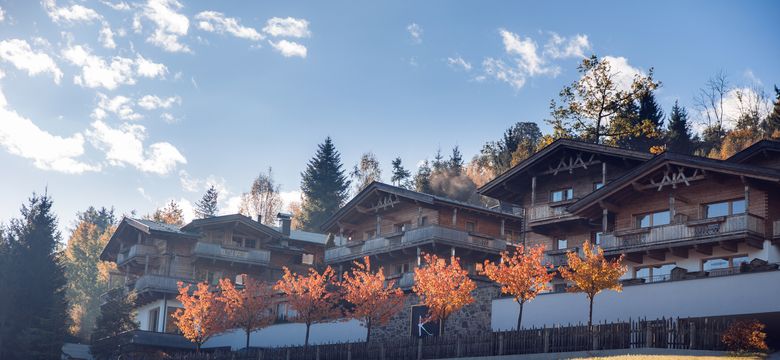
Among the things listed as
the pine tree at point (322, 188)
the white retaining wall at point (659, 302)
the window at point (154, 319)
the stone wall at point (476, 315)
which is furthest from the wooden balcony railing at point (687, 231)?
the pine tree at point (322, 188)

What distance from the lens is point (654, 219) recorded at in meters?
49.4

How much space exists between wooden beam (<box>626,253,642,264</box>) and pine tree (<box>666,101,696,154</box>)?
40666 millimetres

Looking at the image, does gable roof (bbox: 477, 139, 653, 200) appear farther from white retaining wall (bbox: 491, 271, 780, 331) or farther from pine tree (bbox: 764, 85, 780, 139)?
pine tree (bbox: 764, 85, 780, 139)

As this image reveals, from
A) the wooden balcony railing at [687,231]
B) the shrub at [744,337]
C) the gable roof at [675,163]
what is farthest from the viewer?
the wooden balcony railing at [687,231]

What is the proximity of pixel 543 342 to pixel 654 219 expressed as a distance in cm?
1286

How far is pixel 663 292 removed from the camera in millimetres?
41625

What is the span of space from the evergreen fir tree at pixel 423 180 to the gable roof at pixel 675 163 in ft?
171

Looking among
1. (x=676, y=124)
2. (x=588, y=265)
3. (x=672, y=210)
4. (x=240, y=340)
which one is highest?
(x=676, y=124)

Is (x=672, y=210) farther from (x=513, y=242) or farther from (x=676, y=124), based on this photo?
(x=676, y=124)

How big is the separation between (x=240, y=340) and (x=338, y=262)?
29.3ft

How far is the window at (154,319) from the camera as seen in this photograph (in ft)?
243

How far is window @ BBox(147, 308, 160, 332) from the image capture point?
74125 mm

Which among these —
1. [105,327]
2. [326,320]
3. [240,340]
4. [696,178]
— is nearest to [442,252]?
[326,320]

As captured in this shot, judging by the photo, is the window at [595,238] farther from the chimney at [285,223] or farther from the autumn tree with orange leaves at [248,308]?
the chimney at [285,223]
